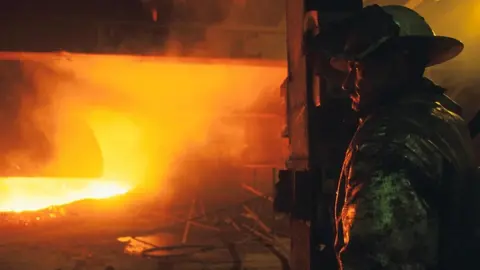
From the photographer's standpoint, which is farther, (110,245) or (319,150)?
(110,245)

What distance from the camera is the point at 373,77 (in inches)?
67.8

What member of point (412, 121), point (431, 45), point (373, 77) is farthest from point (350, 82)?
point (412, 121)

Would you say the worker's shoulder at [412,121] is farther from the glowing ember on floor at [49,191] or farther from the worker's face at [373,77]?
the glowing ember on floor at [49,191]

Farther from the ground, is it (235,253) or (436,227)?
(436,227)

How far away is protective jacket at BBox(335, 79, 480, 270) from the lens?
1345 millimetres

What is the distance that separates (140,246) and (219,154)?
19.1ft

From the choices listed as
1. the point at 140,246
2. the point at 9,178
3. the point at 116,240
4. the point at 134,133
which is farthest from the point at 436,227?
the point at 134,133

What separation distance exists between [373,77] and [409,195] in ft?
1.71

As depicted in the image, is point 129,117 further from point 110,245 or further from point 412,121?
point 412,121

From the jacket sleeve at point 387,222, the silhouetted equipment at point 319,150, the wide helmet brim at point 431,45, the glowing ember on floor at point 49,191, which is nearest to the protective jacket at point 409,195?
the jacket sleeve at point 387,222

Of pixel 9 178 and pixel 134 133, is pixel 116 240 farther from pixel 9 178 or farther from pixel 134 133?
pixel 134 133

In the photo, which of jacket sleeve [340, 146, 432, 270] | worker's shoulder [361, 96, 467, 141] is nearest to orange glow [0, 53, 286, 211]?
Result: worker's shoulder [361, 96, 467, 141]

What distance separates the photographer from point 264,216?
10.6 metres

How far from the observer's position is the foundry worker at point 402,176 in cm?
135
